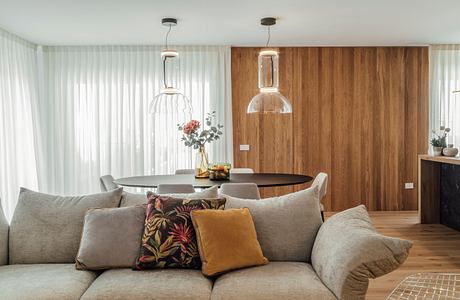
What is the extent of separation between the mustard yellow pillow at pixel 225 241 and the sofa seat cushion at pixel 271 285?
0.19 ft

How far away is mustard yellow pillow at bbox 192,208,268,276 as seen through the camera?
2.55 m

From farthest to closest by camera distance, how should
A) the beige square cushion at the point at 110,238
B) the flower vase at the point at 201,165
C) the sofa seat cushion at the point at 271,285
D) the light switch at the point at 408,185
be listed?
the light switch at the point at 408,185, the flower vase at the point at 201,165, the beige square cushion at the point at 110,238, the sofa seat cushion at the point at 271,285

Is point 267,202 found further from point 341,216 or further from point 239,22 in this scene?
point 239,22

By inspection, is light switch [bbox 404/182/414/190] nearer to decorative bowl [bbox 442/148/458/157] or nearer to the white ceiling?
decorative bowl [bbox 442/148/458/157]

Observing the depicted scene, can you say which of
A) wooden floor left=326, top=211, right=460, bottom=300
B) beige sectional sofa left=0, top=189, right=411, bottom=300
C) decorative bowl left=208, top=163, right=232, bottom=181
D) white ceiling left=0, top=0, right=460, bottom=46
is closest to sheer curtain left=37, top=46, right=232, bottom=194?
white ceiling left=0, top=0, right=460, bottom=46

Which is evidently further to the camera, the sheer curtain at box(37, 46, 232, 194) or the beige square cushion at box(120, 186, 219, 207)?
the sheer curtain at box(37, 46, 232, 194)

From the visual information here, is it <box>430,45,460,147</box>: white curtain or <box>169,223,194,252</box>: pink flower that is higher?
<box>430,45,460,147</box>: white curtain

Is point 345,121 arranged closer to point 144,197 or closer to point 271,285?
point 144,197

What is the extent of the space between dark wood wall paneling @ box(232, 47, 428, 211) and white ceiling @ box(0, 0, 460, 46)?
352 mm

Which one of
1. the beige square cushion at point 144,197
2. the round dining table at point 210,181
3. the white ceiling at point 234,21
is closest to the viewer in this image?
the beige square cushion at point 144,197

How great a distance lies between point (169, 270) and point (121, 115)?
15.1 ft

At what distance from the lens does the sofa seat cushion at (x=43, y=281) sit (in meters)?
2.29

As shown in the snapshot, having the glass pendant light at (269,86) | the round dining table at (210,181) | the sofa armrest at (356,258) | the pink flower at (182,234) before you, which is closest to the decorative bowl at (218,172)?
the round dining table at (210,181)

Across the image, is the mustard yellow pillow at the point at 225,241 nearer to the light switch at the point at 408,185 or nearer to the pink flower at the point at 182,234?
the pink flower at the point at 182,234
